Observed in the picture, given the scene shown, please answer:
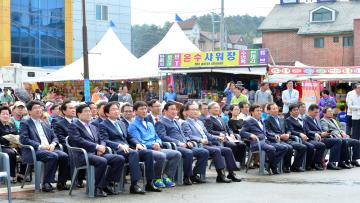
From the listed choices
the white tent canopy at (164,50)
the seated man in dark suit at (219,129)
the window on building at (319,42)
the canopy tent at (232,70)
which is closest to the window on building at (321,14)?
the window on building at (319,42)

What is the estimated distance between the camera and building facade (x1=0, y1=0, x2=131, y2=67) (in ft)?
150

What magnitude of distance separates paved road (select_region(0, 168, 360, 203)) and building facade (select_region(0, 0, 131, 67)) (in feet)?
118

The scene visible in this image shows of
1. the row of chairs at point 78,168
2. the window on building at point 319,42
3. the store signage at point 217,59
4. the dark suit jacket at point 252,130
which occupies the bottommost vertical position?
the row of chairs at point 78,168

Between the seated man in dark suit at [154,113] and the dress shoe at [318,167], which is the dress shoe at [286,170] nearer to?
the dress shoe at [318,167]

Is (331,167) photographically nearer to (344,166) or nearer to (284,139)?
(344,166)

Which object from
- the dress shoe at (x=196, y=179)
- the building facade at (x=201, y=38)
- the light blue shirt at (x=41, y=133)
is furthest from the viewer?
the building facade at (x=201, y=38)

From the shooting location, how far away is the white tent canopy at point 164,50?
1161 inches

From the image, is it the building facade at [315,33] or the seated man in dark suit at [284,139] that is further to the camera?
the building facade at [315,33]

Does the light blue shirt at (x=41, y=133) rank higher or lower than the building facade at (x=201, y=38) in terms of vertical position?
lower

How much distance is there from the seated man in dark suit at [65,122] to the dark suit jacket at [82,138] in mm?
644

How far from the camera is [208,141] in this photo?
39.2ft

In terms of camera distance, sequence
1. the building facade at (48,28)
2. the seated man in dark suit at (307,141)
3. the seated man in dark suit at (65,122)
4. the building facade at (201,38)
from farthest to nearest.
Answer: the building facade at (201,38) → the building facade at (48,28) → the seated man in dark suit at (307,141) → the seated man in dark suit at (65,122)

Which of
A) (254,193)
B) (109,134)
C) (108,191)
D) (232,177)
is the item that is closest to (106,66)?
(232,177)

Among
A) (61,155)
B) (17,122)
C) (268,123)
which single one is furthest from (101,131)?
(268,123)
